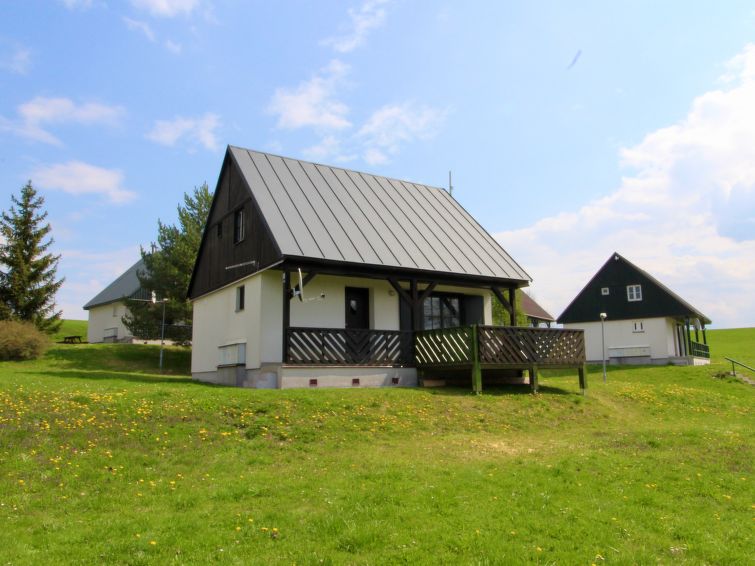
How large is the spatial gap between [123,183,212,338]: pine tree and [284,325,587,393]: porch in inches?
630

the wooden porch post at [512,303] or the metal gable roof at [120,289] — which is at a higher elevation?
the metal gable roof at [120,289]

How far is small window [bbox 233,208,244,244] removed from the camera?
840 inches

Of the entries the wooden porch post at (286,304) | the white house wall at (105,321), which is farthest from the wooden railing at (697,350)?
the white house wall at (105,321)

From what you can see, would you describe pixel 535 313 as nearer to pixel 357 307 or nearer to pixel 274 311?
pixel 357 307

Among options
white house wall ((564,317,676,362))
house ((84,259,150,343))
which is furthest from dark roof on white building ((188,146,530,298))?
white house wall ((564,317,676,362))

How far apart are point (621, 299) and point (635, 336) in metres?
2.66

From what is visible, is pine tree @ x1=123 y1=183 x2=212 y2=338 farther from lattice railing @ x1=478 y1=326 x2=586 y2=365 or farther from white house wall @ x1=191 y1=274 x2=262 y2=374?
lattice railing @ x1=478 y1=326 x2=586 y2=365

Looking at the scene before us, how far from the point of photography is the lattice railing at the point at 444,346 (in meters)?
17.7

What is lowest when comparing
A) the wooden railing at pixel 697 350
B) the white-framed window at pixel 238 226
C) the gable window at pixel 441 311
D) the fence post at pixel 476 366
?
the fence post at pixel 476 366

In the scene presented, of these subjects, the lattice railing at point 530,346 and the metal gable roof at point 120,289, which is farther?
the metal gable roof at point 120,289

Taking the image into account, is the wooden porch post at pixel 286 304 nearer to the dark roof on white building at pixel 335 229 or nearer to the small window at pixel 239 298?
the dark roof on white building at pixel 335 229

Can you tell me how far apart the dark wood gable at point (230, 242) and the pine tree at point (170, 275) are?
6748mm

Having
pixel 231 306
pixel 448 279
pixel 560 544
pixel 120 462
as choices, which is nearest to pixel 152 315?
pixel 231 306

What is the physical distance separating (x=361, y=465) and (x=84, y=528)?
4.24 meters
